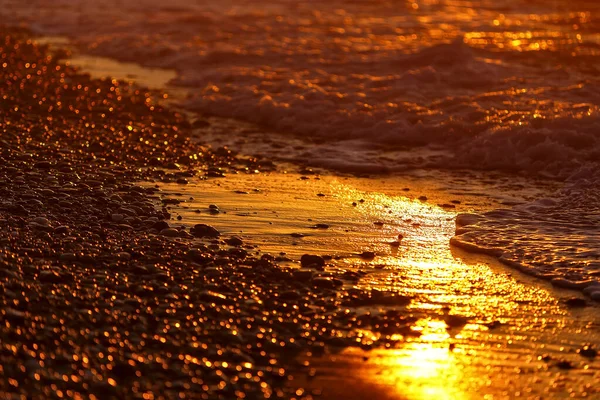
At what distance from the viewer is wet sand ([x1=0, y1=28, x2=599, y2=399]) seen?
5.30 meters

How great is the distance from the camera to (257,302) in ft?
20.9

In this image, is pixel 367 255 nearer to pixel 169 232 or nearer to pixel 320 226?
pixel 320 226

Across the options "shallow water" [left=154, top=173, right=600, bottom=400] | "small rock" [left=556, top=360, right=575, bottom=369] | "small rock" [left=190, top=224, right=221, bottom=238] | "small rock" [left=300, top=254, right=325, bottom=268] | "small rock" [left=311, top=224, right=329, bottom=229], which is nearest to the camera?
"shallow water" [left=154, top=173, right=600, bottom=400]

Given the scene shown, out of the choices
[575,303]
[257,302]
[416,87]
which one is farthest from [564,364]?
[416,87]

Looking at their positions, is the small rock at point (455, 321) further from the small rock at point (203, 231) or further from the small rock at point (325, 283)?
the small rock at point (203, 231)

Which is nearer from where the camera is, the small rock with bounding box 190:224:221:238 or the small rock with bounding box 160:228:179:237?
the small rock with bounding box 160:228:179:237

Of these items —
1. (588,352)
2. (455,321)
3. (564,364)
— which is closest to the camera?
(564,364)

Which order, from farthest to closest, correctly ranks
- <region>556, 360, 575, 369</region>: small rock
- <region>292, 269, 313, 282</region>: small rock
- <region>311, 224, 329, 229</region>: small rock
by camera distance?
<region>311, 224, 329, 229</region>: small rock
<region>292, 269, 313, 282</region>: small rock
<region>556, 360, 575, 369</region>: small rock

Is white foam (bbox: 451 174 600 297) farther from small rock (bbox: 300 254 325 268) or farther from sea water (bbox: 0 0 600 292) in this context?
small rock (bbox: 300 254 325 268)

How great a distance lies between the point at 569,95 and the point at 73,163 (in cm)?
838

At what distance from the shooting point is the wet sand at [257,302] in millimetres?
5301

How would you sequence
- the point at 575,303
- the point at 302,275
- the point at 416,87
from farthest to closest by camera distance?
1. the point at 416,87
2. the point at 302,275
3. the point at 575,303

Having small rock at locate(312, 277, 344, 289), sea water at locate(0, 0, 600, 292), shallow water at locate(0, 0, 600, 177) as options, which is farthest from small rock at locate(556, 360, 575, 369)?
shallow water at locate(0, 0, 600, 177)

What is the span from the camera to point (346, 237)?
26.9 ft
